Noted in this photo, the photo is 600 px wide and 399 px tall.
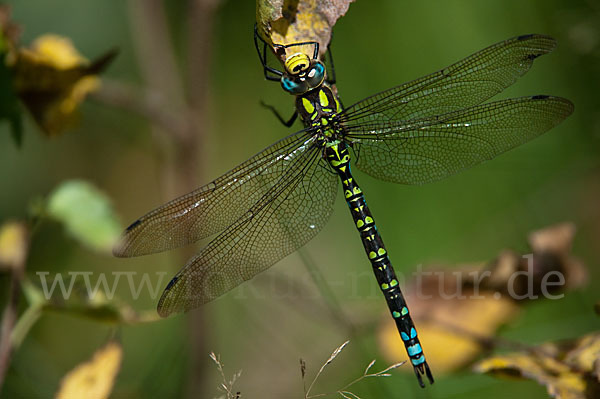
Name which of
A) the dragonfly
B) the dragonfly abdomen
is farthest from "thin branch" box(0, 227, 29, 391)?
the dragonfly abdomen

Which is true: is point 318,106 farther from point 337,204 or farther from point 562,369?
point 337,204

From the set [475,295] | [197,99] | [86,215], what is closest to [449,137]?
[475,295]

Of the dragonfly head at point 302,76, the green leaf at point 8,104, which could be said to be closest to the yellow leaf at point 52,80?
the green leaf at point 8,104

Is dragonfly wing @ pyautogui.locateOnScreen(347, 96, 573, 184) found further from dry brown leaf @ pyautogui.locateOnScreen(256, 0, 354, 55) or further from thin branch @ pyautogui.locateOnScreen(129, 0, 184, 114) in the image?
thin branch @ pyautogui.locateOnScreen(129, 0, 184, 114)

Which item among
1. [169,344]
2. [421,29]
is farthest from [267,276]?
[421,29]

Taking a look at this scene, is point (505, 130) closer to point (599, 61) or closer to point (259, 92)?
point (599, 61)
